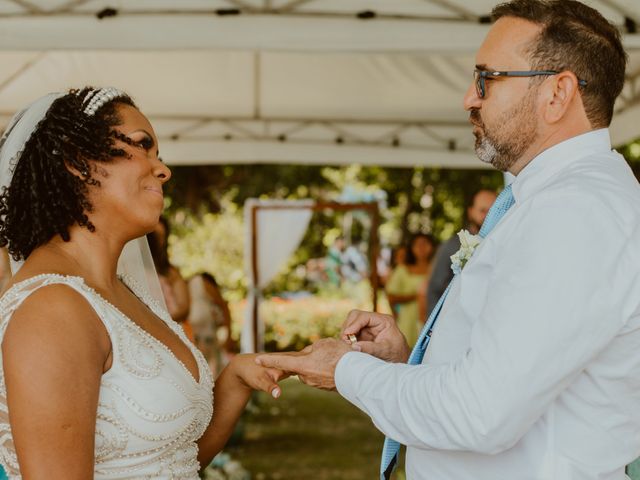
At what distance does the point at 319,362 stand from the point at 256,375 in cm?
44

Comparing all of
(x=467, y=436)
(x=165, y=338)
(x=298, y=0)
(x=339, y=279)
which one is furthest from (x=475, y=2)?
(x=339, y=279)

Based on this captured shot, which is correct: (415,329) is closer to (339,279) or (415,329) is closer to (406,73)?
(406,73)

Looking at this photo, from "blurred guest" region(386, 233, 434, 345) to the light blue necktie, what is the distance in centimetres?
759

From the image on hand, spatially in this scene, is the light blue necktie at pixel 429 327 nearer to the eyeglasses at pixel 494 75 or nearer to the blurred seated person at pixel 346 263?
the eyeglasses at pixel 494 75

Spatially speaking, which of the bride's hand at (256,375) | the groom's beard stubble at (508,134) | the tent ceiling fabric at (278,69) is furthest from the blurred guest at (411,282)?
the groom's beard stubble at (508,134)

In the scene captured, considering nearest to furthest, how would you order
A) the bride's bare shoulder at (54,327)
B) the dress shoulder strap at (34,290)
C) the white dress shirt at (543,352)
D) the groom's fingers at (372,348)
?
the white dress shirt at (543,352) < the bride's bare shoulder at (54,327) < the dress shoulder strap at (34,290) < the groom's fingers at (372,348)

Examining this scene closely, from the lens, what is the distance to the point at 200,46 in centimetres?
443

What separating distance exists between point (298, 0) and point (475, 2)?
91 cm

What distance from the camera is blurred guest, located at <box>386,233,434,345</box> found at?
394 inches

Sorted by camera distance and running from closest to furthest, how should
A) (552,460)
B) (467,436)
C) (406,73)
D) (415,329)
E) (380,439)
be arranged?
1. (467,436)
2. (552,460)
3. (406,73)
4. (380,439)
5. (415,329)

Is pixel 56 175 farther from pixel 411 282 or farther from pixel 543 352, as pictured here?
pixel 411 282

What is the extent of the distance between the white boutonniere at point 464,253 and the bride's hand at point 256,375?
0.61m

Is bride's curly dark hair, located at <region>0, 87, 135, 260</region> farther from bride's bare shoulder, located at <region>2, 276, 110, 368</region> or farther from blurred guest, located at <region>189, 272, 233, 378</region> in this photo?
blurred guest, located at <region>189, 272, 233, 378</region>

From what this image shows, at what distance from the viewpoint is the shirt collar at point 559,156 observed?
1.99 metres
